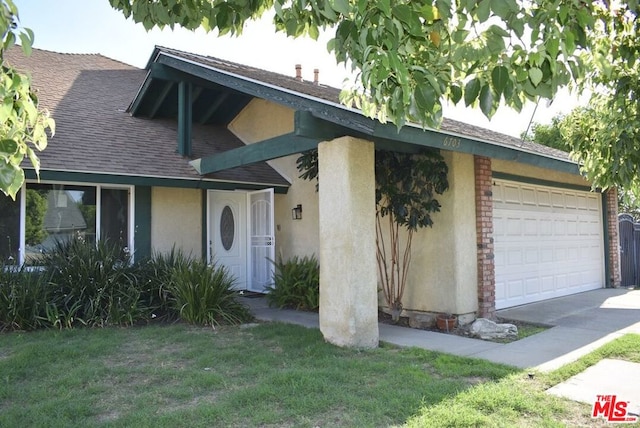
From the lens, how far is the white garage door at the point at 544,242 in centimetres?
909

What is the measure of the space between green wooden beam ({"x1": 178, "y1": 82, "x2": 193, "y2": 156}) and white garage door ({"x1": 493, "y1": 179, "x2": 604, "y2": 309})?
20.1 ft

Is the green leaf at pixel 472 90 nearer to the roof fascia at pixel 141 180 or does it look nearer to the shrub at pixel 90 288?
the shrub at pixel 90 288

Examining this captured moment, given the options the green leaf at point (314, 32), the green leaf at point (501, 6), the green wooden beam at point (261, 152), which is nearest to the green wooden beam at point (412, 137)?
the green wooden beam at point (261, 152)

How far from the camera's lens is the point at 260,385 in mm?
4680

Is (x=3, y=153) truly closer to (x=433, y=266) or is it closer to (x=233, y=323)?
(x=233, y=323)

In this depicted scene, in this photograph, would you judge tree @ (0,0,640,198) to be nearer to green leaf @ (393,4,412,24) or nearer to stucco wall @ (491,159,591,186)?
green leaf @ (393,4,412,24)

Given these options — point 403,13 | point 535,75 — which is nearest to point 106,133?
point 403,13

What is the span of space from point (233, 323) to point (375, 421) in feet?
14.1

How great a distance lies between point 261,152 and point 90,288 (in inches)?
135

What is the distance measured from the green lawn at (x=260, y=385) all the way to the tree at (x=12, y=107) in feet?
8.37

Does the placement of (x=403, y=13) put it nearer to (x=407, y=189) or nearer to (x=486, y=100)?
(x=486, y=100)

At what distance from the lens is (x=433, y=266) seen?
786 cm

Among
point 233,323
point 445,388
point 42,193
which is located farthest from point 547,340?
point 42,193

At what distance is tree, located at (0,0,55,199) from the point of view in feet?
6.51
